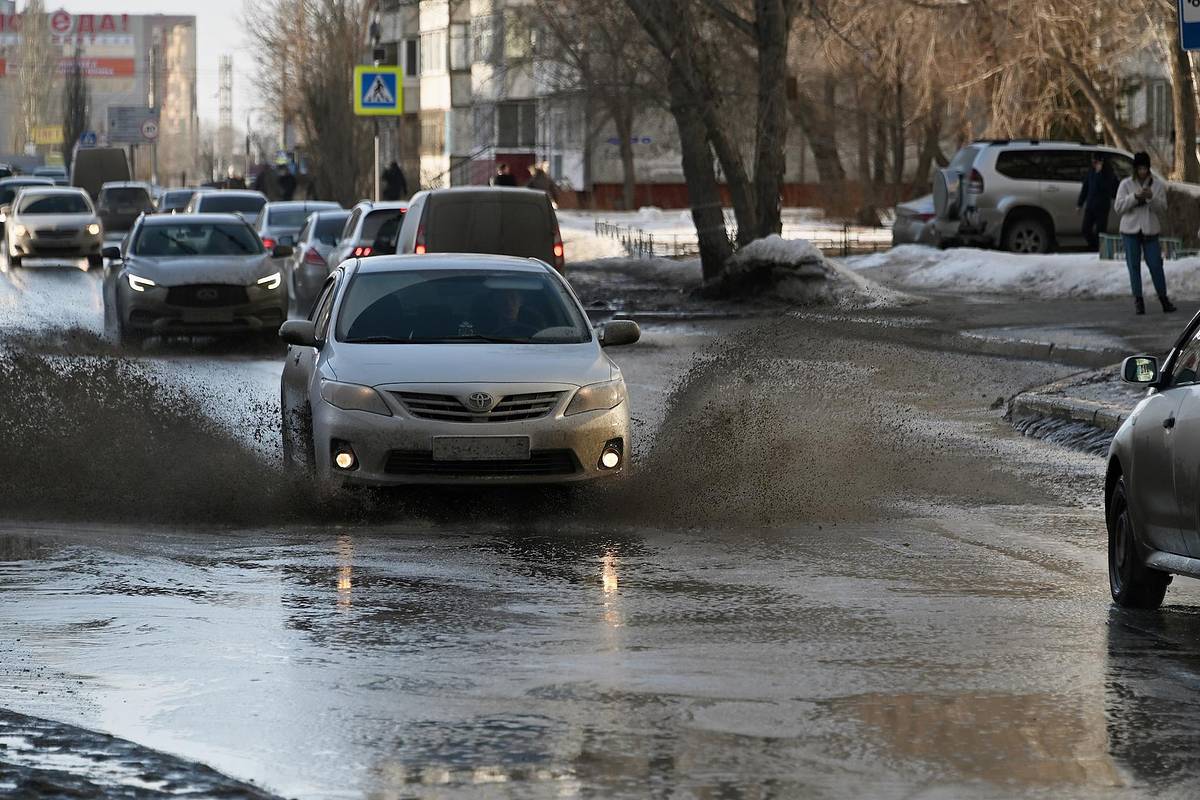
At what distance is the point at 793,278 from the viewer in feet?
96.9

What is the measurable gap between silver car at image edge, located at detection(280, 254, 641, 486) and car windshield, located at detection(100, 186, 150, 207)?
49843 millimetres

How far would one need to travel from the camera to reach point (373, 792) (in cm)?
536

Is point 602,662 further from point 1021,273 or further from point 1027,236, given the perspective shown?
point 1027,236

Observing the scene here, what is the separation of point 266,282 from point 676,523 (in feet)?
44.5

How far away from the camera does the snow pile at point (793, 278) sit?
28.7 m

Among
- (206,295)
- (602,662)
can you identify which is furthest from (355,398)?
(206,295)

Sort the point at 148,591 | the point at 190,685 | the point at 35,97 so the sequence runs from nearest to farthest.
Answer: the point at 190,685, the point at 148,591, the point at 35,97

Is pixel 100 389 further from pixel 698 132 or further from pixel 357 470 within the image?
pixel 698 132

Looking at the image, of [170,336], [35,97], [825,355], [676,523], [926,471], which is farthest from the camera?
[35,97]

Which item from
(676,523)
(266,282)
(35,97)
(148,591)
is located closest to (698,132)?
(266,282)

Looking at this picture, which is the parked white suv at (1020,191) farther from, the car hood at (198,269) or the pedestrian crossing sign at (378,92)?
the car hood at (198,269)

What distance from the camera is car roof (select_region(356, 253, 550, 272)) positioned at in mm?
12406

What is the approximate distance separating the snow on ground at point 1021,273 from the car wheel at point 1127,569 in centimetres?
1810

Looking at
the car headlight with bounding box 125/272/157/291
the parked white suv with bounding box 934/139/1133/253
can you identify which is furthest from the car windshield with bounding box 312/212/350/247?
the parked white suv with bounding box 934/139/1133/253
